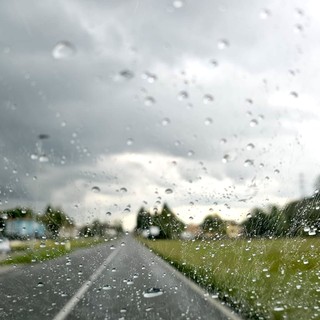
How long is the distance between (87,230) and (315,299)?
3.49m

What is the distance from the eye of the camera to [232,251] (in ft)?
22.3

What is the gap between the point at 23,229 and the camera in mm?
4875

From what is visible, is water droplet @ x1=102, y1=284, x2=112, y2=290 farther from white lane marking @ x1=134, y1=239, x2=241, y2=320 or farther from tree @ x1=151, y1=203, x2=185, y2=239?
tree @ x1=151, y1=203, x2=185, y2=239

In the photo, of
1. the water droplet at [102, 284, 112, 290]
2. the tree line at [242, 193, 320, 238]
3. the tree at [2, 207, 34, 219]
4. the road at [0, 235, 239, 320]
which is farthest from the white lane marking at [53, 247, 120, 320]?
the tree line at [242, 193, 320, 238]

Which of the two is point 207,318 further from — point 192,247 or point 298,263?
point 298,263

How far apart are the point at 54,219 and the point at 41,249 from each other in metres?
0.58

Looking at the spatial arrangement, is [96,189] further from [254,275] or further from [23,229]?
[254,275]

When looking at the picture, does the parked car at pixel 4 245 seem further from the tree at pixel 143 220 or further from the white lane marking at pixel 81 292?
the tree at pixel 143 220

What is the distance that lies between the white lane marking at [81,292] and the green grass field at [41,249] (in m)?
0.39

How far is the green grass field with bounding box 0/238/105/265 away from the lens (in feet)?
16.4

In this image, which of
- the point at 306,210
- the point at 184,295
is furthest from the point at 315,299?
the point at 184,295

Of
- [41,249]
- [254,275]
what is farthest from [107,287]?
[254,275]

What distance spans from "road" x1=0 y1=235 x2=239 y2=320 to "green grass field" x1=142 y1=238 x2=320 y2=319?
27cm

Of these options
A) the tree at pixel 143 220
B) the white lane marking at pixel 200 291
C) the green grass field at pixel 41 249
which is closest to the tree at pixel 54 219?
the green grass field at pixel 41 249
